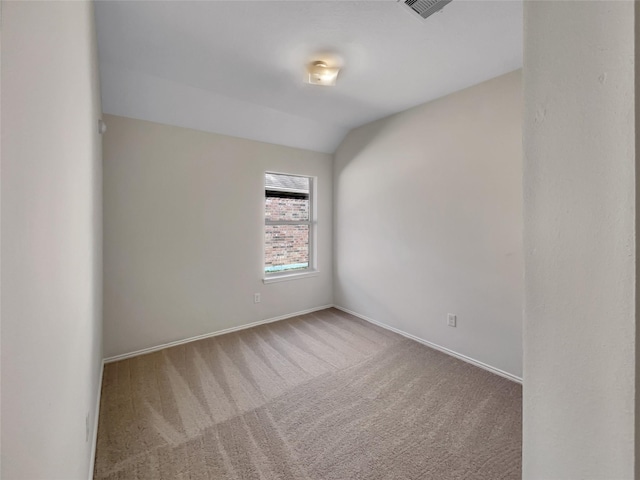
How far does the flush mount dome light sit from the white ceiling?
73 mm

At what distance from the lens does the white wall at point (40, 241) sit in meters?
0.52

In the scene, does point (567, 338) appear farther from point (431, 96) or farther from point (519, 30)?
point (431, 96)

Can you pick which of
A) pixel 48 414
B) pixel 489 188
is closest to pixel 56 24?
pixel 48 414

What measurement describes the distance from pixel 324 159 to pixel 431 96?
1708mm

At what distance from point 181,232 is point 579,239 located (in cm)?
322

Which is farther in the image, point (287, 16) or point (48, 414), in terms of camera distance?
point (287, 16)

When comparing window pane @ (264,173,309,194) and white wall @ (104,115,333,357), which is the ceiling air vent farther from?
window pane @ (264,173,309,194)

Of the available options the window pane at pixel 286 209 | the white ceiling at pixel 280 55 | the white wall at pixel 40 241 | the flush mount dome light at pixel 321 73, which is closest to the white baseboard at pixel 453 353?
the window pane at pixel 286 209

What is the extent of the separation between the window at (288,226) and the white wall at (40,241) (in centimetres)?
263

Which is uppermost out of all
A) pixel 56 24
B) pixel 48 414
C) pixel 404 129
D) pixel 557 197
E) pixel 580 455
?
pixel 404 129

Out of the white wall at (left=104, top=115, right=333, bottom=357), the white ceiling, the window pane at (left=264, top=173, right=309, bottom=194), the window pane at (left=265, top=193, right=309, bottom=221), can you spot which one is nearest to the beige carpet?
the white wall at (left=104, top=115, right=333, bottom=357)

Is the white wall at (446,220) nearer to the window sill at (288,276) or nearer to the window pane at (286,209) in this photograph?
the window sill at (288,276)

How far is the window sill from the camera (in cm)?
369

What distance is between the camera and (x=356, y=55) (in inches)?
84.7
